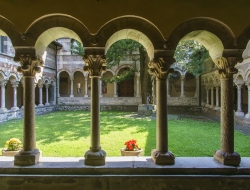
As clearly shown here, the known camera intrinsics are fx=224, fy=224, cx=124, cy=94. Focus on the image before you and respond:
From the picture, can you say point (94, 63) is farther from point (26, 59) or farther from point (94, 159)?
point (94, 159)

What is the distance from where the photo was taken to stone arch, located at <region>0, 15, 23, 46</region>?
353 centimetres

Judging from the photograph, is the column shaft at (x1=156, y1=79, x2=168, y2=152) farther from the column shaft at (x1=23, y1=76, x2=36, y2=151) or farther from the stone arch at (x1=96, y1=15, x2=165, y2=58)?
the column shaft at (x1=23, y1=76, x2=36, y2=151)

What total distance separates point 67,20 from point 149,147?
527 cm

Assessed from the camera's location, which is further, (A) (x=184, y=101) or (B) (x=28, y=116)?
(A) (x=184, y=101)

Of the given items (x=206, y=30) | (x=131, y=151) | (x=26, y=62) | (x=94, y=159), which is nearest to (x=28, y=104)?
(x=26, y=62)

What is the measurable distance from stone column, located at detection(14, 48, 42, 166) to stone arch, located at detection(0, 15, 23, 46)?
14cm

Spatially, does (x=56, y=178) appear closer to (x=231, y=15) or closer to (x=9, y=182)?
(x=9, y=182)

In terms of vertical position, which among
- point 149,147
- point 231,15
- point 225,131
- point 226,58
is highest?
point 231,15

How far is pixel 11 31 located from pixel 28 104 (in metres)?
1.19

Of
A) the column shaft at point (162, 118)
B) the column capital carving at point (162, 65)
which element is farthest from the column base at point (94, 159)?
the column capital carving at point (162, 65)

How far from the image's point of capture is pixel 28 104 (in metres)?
3.71

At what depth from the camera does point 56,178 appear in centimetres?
341

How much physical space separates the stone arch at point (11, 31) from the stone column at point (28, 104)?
145mm

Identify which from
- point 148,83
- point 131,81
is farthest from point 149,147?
point 131,81
